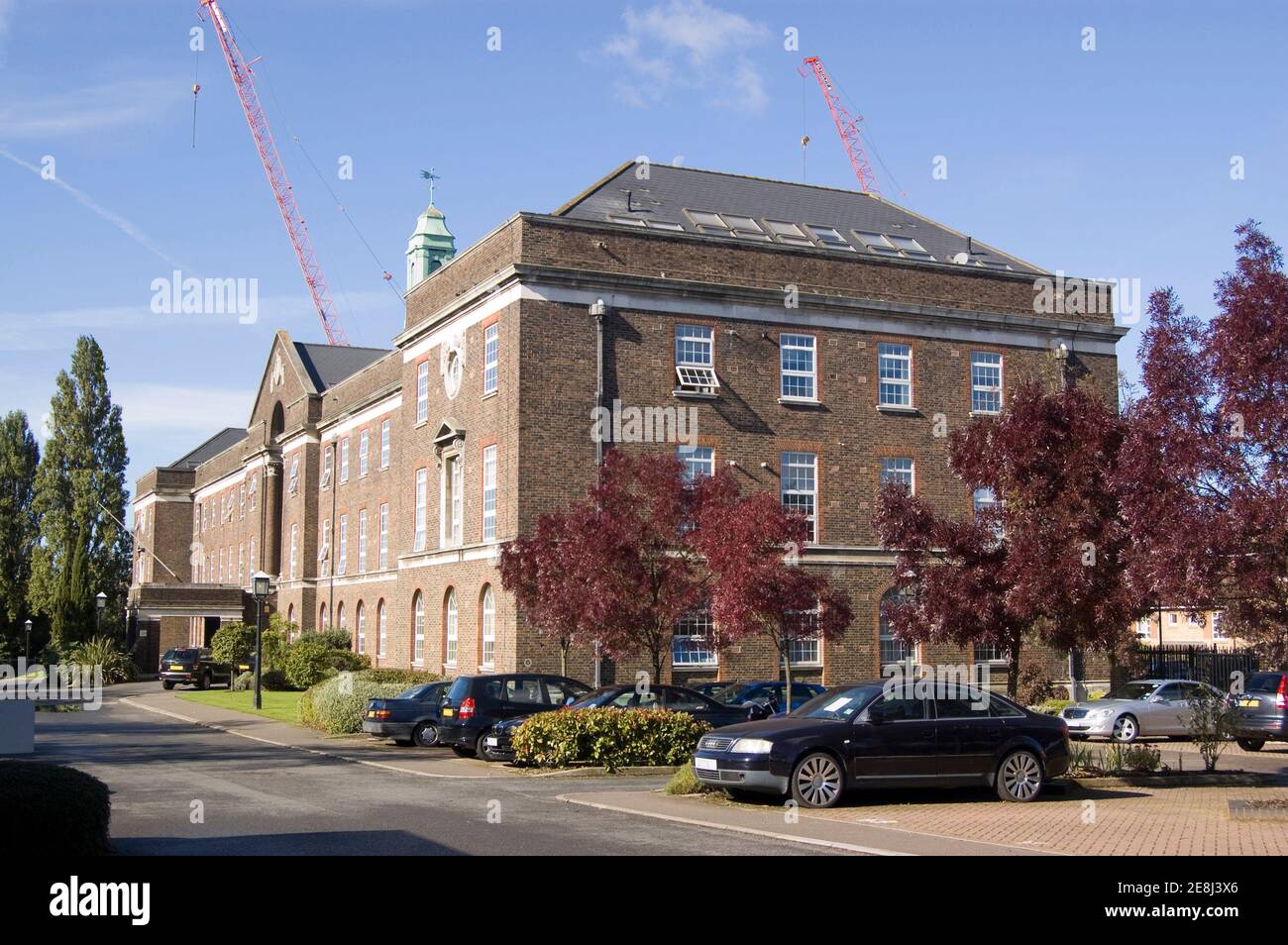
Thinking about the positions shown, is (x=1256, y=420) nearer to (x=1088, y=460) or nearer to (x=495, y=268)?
(x=1088, y=460)

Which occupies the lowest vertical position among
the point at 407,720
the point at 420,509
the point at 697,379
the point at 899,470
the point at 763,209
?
the point at 407,720

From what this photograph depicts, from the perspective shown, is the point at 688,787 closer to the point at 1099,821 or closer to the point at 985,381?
the point at 1099,821

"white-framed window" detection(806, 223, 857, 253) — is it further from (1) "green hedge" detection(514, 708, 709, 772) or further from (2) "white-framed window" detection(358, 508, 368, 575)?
A: (2) "white-framed window" detection(358, 508, 368, 575)

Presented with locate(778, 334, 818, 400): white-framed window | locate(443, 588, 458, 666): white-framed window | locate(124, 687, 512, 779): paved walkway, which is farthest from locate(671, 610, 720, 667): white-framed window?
locate(124, 687, 512, 779): paved walkway

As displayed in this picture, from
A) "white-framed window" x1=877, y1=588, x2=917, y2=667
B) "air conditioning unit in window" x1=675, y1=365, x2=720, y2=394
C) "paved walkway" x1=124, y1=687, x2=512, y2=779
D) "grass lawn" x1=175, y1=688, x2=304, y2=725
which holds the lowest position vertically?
"grass lawn" x1=175, y1=688, x2=304, y2=725

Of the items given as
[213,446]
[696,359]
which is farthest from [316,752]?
[213,446]

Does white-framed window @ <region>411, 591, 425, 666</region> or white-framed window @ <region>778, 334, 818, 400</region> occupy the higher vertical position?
white-framed window @ <region>778, 334, 818, 400</region>

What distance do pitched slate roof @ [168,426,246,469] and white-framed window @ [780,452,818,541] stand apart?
63134 mm

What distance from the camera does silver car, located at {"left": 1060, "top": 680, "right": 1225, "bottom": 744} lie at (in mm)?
28719

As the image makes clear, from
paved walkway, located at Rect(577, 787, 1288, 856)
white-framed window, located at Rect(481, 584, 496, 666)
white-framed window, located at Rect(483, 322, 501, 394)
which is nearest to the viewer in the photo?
paved walkway, located at Rect(577, 787, 1288, 856)

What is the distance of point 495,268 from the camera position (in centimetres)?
3697

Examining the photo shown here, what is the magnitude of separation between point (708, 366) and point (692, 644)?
301 inches

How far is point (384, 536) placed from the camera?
5062 cm

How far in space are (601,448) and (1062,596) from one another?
18181mm
